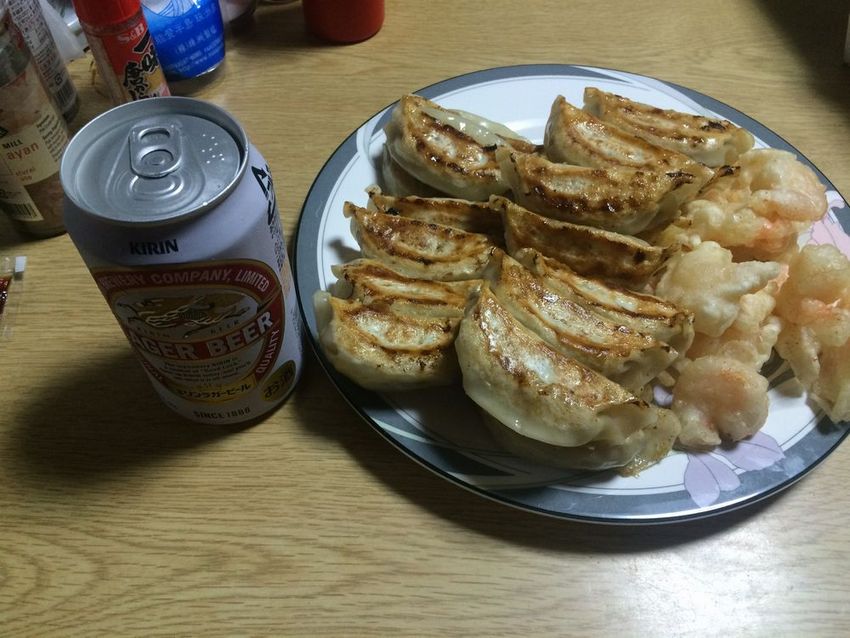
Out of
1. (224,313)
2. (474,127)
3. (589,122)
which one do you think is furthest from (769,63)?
(224,313)

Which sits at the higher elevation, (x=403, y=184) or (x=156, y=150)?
(x=156, y=150)

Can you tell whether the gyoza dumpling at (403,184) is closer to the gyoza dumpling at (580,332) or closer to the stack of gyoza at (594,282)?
the stack of gyoza at (594,282)

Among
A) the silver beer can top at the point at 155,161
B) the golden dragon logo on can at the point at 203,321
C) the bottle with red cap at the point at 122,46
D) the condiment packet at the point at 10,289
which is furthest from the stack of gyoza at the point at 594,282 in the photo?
the condiment packet at the point at 10,289

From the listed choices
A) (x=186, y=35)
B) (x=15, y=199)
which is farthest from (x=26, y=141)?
(x=186, y=35)

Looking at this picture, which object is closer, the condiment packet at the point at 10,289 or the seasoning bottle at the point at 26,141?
the seasoning bottle at the point at 26,141

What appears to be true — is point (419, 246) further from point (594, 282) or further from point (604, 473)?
point (604, 473)

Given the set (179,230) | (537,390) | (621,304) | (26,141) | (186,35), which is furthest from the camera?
(186,35)

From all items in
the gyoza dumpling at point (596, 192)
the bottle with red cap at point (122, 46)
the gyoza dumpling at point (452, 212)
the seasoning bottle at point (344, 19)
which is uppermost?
the bottle with red cap at point (122, 46)

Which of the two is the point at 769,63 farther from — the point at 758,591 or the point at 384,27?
the point at 758,591
